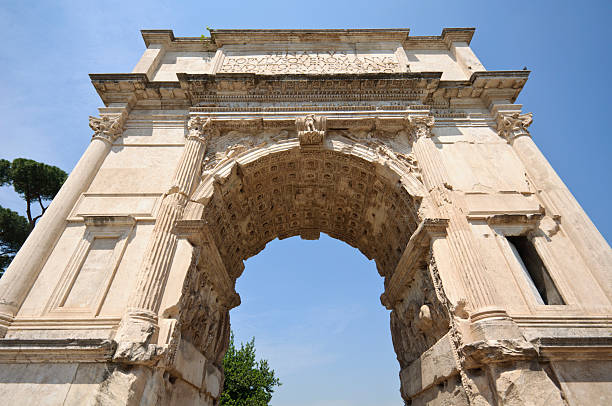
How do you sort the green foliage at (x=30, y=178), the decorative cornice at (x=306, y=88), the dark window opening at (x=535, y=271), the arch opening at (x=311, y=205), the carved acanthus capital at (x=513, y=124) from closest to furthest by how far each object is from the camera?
the dark window opening at (x=535, y=271), the arch opening at (x=311, y=205), the carved acanthus capital at (x=513, y=124), the decorative cornice at (x=306, y=88), the green foliage at (x=30, y=178)

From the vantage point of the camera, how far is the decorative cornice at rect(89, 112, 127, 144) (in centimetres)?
751

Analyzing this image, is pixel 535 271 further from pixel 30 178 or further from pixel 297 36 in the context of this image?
pixel 30 178

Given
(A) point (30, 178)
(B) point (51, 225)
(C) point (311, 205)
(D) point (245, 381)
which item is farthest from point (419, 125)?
(A) point (30, 178)

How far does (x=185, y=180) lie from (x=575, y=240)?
7978 millimetres

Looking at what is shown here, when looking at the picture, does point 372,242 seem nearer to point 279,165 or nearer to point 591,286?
point 279,165

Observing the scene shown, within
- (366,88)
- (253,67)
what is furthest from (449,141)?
(253,67)

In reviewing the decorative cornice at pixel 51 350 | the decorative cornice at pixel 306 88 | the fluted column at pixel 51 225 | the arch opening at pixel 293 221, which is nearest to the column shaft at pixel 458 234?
the arch opening at pixel 293 221

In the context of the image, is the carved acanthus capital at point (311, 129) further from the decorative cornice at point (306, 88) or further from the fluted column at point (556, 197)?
the fluted column at point (556, 197)

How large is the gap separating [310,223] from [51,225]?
6.83m

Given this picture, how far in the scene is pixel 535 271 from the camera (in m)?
5.93

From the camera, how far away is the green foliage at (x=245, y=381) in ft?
51.3

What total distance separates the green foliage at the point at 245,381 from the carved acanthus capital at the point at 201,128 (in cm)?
1304

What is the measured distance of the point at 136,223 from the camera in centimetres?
627

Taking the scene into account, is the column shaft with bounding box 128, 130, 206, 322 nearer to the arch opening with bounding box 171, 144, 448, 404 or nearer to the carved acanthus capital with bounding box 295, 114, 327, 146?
the arch opening with bounding box 171, 144, 448, 404
